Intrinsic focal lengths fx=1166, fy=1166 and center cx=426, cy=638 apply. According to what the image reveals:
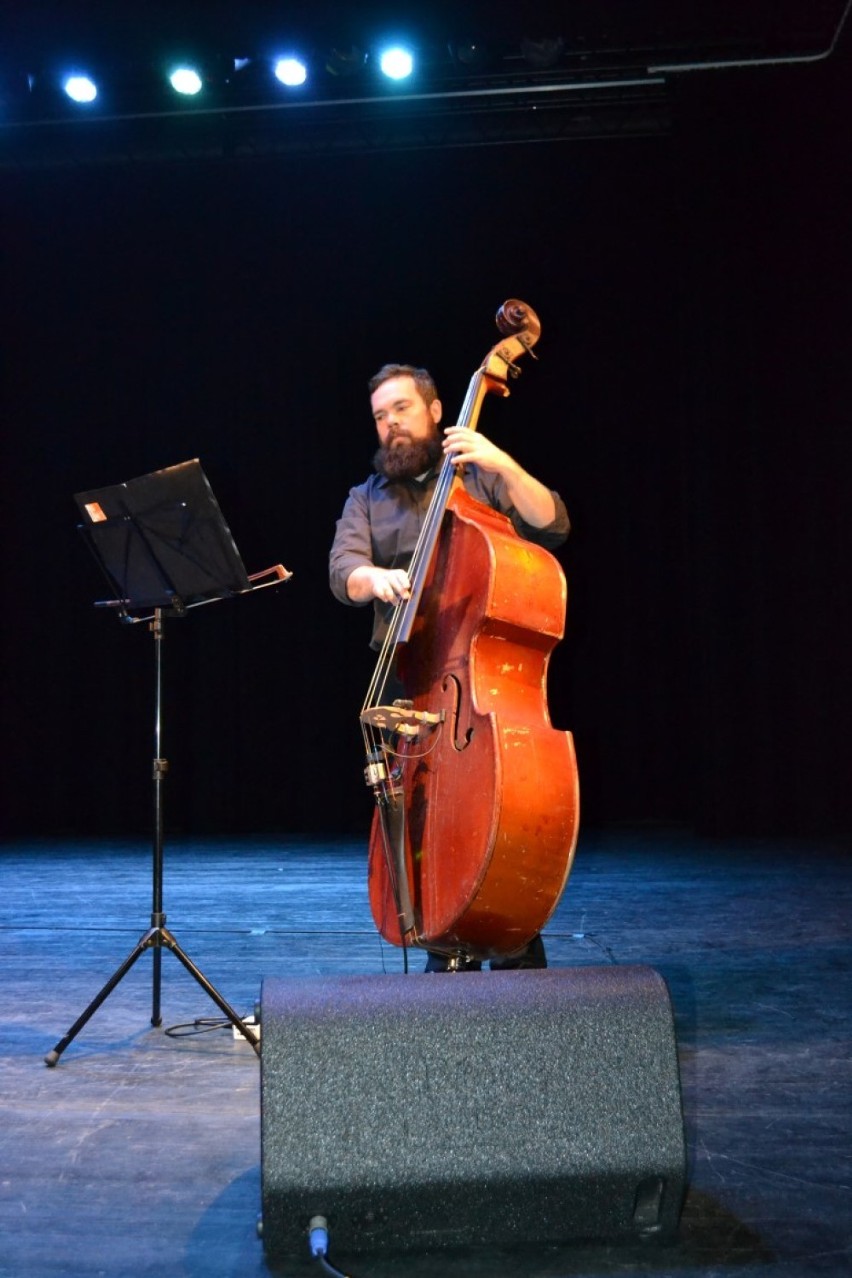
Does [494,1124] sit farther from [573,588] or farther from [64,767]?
[64,767]

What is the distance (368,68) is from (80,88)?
61.6 inches

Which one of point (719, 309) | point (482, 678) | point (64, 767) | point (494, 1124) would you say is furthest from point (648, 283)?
point (494, 1124)

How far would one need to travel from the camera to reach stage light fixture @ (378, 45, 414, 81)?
5984 mm

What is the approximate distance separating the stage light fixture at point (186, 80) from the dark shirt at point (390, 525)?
14.3 ft

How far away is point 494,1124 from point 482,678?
2.61 feet

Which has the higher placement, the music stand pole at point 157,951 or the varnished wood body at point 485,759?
the varnished wood body at point 485,759

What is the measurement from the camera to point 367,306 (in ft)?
24.7

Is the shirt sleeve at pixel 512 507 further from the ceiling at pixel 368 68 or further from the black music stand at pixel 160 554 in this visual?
the ceiling at pixel 368 68

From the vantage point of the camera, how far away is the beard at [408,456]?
265 cm

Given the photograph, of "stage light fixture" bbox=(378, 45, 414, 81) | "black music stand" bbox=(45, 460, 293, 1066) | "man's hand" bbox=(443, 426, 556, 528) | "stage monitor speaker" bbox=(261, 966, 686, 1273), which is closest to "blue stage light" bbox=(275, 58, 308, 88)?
"stage light fixture" bbox=(378, 45, 414, 81)

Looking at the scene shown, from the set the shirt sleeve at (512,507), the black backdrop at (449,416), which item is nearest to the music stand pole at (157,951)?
the shirt sleeve at (512,507)

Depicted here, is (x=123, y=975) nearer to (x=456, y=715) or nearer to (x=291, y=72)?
(x=456, y=715)

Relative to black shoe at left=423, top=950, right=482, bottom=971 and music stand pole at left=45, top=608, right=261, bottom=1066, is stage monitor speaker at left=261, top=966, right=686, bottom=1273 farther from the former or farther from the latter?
music stand pole at left=45, top=608, right=261, bottom=1066

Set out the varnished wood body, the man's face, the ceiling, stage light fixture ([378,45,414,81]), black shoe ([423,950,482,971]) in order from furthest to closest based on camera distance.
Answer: stage light fixture ([378,45,414,81]), the ceiling, the man's face, black shoe ([423,950,482,971]), the varnished wood body
